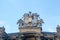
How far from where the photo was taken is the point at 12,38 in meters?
69.9

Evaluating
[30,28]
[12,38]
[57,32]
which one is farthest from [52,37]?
[12,38]

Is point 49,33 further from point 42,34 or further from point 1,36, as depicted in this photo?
point 1,36

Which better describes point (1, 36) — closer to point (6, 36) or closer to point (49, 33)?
point (6, 36)

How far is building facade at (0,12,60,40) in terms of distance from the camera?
6850 cm

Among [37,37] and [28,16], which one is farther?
[28,16]

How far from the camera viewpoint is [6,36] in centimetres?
7062

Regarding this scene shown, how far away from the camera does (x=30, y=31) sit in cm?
6875

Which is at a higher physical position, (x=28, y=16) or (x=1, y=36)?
(x=28, y=16)

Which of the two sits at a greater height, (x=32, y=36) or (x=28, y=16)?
(x=28, y=16)

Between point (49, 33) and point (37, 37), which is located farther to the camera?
point (49, 33)

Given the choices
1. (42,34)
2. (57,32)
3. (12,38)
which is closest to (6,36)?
(12,38)

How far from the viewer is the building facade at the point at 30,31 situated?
225ft

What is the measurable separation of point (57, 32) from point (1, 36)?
16.7m

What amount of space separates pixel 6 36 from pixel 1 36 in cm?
209
